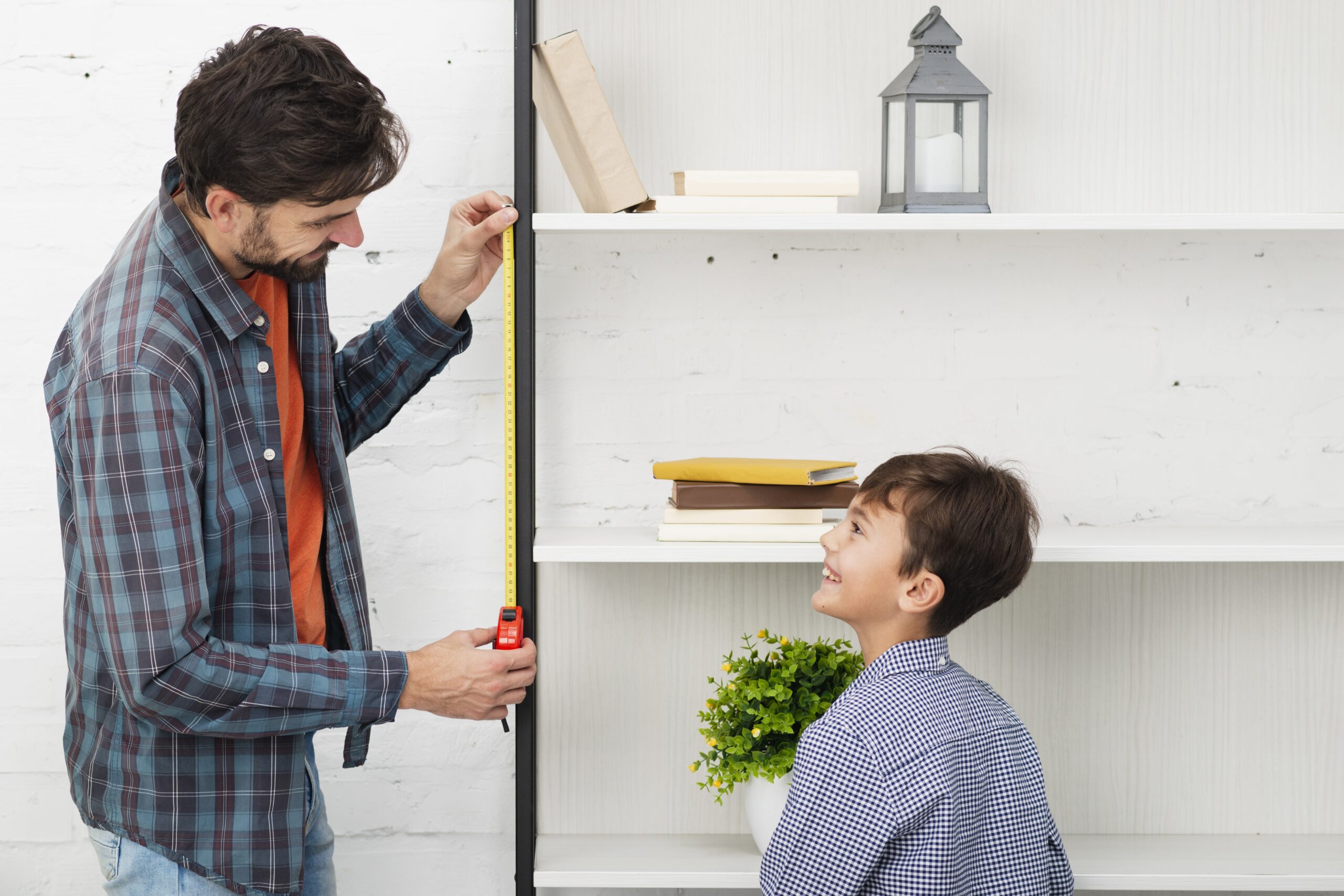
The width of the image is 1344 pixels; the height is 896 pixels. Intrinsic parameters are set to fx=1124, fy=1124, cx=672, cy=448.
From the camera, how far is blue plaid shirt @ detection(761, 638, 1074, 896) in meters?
1.22

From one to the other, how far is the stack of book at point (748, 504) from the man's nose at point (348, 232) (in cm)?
54

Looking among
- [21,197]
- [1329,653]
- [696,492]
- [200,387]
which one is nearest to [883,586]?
[696,492]

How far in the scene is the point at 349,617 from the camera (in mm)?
1471

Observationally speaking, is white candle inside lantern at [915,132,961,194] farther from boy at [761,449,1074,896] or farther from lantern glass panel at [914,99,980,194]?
boy at [761,449,1074,896]

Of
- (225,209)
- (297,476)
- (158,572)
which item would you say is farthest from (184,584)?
(225,209)

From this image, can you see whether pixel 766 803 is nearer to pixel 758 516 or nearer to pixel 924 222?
pixel 758 516

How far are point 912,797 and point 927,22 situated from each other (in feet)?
3.46

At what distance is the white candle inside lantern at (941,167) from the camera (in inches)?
62.9

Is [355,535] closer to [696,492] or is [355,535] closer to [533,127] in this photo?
[696,492]

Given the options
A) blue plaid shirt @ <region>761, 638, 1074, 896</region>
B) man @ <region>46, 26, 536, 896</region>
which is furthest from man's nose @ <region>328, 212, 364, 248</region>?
blue plaid shirt @ <region>761, 638, 1074, 896</region>

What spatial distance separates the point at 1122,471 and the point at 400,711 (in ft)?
4.12

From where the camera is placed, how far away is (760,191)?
1.54 metres

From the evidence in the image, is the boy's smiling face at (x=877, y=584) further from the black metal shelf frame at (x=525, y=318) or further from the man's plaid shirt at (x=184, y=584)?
the man's plaid shirt at (x=184, y=584)

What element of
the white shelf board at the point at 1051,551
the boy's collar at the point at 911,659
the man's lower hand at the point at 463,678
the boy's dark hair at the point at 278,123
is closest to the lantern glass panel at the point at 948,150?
the white shelf board at the point at 1051,551
